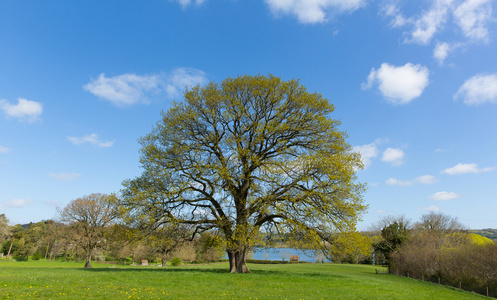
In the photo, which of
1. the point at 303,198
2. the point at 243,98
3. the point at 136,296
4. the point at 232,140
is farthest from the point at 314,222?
the point at 136,296

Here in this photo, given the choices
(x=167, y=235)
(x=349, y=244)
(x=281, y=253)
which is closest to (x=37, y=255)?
(x=281, y=253)

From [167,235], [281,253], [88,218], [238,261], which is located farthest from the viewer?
[281,253]

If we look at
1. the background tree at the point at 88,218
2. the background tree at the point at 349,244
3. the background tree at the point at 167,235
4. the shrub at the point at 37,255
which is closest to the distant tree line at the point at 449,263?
the background tree at the point at 349,244

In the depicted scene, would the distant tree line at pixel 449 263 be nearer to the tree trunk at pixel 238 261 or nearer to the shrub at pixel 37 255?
the tree trunk at pixel 238 261

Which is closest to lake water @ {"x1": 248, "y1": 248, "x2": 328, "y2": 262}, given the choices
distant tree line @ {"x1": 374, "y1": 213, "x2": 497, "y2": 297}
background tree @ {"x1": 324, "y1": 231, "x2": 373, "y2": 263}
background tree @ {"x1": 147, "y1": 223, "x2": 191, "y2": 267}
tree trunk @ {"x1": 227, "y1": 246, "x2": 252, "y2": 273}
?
tree trunk @ {"x1": 227, "y1": 246, "x2": 252, "y2": 273}

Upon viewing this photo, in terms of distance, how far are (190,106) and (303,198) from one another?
1031cm

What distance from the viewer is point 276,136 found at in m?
20.0

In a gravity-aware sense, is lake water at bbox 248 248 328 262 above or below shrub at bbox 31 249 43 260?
above

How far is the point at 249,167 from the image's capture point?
63.1 ft

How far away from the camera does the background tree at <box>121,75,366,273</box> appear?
1767cm

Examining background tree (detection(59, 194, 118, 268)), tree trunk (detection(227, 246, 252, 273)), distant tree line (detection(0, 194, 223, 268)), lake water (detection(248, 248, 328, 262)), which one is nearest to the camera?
lake water (detection(248, 248, 328, 262))

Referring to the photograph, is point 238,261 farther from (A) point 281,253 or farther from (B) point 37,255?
(B) point 37,255

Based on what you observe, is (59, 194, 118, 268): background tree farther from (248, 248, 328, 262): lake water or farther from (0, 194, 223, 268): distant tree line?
(248, 248, 328, 262): lake water

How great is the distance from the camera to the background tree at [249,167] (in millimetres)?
17672
